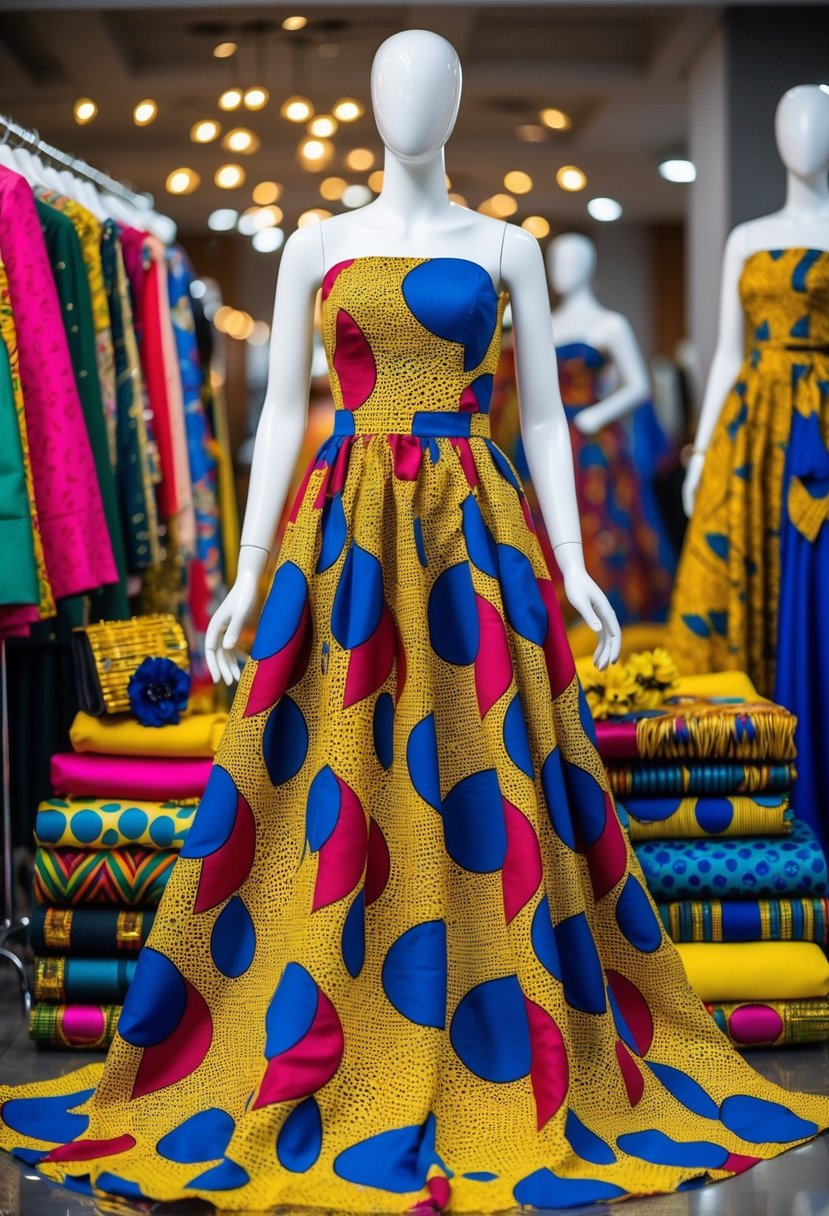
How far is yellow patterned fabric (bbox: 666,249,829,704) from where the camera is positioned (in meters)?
3.40

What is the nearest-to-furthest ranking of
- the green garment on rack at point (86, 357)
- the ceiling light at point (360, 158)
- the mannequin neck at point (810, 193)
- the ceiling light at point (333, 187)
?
the green garment on rack at point (86, 357) → the mannequin neck at point (810, 193) → the ceiling light at point (360, 158) → the ceiling light at point (333, 187)

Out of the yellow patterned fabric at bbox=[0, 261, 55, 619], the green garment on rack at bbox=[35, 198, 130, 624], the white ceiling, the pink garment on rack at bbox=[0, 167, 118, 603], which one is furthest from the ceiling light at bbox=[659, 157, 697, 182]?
the yellow patterned fabric at bbox=[0, 261, 55, 619]

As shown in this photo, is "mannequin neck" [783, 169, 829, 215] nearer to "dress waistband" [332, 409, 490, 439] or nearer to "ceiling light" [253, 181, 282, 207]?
"dress waistband" [332, 409, 490, 439]

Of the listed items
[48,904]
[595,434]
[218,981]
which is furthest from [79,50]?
[218,981]

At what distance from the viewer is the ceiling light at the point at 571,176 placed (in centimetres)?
884

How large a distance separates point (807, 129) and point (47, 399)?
72.7 inches

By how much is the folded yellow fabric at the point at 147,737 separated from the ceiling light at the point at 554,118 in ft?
19.3

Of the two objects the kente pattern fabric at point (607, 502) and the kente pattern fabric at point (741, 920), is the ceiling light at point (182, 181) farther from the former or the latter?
the kente pattern fabric at point (741, 920)

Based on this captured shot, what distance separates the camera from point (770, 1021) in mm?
2506

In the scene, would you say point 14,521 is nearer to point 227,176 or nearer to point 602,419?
point 602,419

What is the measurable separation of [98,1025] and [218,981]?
0.51 meters

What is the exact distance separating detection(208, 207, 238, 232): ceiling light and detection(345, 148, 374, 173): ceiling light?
2.97ft

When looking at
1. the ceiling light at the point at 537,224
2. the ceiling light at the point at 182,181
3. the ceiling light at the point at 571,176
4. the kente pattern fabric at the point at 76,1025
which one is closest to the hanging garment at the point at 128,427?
the kente pattern fabric at the point at 76,1025

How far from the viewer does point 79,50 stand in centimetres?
622
